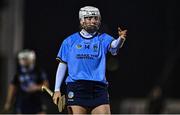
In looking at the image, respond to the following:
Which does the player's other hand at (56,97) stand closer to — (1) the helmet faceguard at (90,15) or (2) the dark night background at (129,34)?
(1) the helmet faceguard at (90,15)

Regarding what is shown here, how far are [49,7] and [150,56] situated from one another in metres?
2.94

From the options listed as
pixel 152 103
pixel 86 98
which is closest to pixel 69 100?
pixel 86 98

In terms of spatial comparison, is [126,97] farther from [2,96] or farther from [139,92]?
[2,96]

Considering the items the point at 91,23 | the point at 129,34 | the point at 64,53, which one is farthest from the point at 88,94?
the point at 129,34

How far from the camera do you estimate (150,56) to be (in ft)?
64.2

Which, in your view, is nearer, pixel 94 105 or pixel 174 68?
pixel 94 105

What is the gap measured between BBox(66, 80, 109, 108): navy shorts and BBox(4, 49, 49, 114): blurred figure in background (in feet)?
15.3

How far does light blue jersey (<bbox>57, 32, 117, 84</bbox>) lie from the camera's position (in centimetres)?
907

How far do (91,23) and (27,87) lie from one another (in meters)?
4.86

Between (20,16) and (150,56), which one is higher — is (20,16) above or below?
above

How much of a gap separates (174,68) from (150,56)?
2.30 feet

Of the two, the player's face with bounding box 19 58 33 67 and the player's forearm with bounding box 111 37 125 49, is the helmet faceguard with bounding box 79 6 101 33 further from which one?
the player's face with bounding box 19 58 33 67

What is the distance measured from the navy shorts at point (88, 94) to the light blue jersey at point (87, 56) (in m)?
0.07

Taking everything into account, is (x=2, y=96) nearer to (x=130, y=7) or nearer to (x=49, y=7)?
(x=49, y=7)
